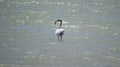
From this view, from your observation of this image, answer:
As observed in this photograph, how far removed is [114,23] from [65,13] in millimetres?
6318

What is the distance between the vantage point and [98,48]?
23828 mm

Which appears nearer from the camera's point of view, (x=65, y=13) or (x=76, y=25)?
(x=76, y=25)

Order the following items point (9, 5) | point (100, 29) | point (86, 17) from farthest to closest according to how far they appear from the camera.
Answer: point (9, 5) → point (86, 17) → point (100, 29)

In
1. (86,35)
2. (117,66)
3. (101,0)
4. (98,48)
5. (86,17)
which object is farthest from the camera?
(101,0)

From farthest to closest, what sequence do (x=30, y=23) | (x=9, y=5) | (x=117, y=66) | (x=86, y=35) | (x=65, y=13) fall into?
(x=9, y=5), (x=65, y=13), (x=30, y=23), (x=86, y=35), (x=117, y=66)

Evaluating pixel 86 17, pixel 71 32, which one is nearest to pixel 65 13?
pixel 86 17

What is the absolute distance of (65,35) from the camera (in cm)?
2739

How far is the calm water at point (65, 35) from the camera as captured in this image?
71.1 feet

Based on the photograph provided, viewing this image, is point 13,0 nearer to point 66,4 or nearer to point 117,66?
point 66,4

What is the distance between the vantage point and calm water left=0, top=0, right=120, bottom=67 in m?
21.7

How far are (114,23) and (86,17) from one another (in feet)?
11.0

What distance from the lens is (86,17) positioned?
33812 mm

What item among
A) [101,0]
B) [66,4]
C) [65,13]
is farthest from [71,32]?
[101,0]

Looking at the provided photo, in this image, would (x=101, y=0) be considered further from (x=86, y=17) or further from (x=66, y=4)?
(x=86, y=17)
